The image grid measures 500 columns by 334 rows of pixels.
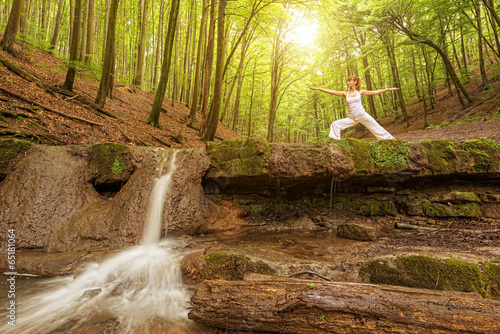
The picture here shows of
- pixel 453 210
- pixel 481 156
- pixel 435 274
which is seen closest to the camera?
pixel 435 274

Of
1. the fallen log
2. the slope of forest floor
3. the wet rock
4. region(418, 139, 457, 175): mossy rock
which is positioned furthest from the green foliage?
region(418, 139, 457, 175): mossy rock

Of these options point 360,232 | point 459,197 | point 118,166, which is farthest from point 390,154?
point 118,166

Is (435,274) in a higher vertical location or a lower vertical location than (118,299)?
higher

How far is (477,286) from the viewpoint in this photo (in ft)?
8.88

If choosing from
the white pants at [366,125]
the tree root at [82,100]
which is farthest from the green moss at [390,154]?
the tree root at [82,100]

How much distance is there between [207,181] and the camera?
18.7ft

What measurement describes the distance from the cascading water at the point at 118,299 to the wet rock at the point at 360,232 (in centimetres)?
352

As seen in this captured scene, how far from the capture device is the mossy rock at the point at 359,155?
5.02 metres

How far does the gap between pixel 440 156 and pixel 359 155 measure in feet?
5.95

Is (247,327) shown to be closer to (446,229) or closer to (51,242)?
(51,242)

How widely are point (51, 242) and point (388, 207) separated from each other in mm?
7609

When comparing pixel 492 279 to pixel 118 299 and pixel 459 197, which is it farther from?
pixel 118 299

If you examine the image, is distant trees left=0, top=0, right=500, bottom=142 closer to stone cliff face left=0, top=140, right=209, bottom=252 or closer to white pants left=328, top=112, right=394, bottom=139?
stone cliff face left=0, top=140, right=209, bottom=252

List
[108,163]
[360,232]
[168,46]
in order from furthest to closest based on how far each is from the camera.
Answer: [168,46] < [108,163] < [360,232]
